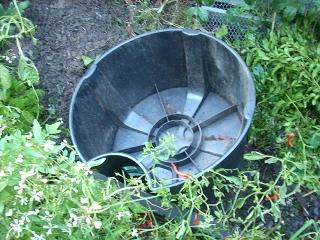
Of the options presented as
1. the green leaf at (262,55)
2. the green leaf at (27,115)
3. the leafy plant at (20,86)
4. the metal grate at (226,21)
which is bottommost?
the green leaf at (27,115)

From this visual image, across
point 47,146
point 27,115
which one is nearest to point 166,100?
point 27,115

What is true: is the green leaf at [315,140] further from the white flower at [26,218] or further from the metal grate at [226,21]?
the white flower at [26,218]

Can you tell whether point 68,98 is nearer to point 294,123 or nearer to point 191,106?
point 191,106

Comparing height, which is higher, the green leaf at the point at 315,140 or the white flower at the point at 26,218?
the green leaf at the point at 315,140

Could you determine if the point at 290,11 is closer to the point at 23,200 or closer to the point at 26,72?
the point at 26,72

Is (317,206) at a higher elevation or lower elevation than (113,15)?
lower

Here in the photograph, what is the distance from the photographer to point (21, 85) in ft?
6.26

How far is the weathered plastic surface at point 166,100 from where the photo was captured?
1693mm

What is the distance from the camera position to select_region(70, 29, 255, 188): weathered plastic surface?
66.7 inches

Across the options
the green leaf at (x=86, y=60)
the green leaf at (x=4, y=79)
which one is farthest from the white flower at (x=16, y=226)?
the green leaf at (x=86, y=60)

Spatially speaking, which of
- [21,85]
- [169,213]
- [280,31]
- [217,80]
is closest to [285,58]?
[280,31]

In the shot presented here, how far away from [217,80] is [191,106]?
0.53ft

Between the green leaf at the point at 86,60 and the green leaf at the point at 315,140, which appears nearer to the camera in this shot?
the green leaf at the point at 315,140

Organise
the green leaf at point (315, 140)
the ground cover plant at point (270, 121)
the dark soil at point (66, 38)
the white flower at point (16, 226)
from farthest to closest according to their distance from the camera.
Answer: the dark soil at point (66, 38), the green leaf at point (315, 140), the ground cover plant at point (270, 121), the white flower at point (16, 226)
